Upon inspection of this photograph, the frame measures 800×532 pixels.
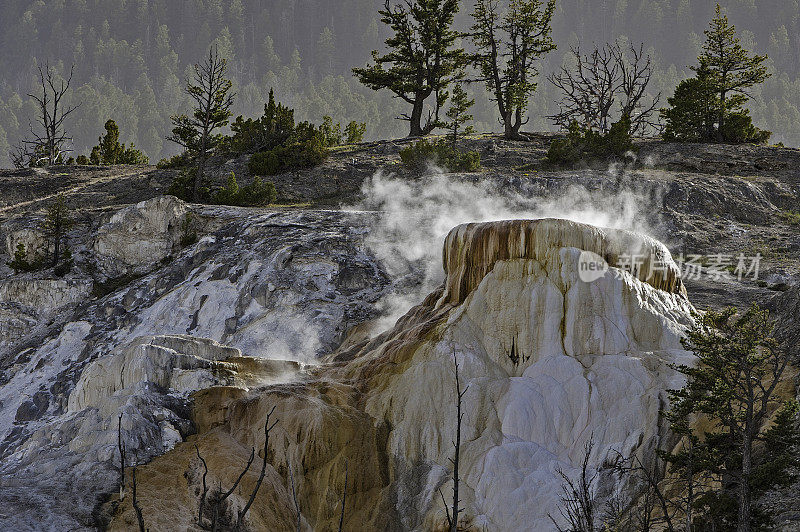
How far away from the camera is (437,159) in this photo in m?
31.5

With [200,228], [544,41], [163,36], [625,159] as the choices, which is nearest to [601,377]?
[200,228]

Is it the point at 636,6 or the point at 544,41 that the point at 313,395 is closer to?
the point at 544,41

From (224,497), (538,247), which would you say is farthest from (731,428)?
(224,497)

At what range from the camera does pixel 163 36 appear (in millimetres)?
192625

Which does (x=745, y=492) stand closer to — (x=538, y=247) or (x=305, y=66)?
(x=538, y=247)

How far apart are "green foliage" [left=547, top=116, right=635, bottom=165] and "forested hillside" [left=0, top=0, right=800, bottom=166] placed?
102601 mm

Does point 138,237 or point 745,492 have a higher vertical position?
point 138,237

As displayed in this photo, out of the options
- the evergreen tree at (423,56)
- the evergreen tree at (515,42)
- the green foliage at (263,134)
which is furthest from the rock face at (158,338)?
the evergreen tree at (515,42)

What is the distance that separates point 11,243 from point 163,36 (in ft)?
590

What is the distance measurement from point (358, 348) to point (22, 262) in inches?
487

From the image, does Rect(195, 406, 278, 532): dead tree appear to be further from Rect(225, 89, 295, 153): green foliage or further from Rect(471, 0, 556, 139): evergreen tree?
Rect(471, 0, 556, 139): evergreen tree

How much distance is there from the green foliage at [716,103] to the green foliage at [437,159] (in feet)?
29.3

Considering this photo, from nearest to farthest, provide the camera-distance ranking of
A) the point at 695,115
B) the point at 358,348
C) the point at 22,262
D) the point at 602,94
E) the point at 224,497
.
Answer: the point at 224,497, the point at 358,348, the point at 22,262, the point at 695,115, the point at 602,94

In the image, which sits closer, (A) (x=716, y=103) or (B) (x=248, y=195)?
(B) (x=248, y=195)
